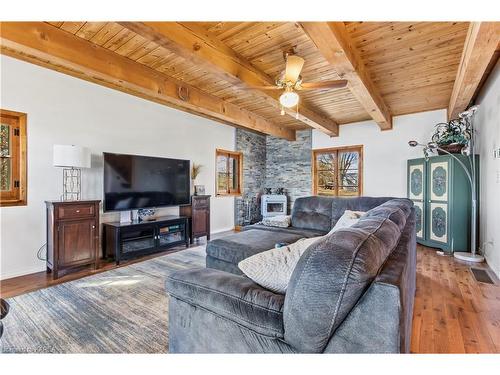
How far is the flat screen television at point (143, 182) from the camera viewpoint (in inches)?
142

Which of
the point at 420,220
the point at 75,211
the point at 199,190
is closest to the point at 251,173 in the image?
the point at 199,190

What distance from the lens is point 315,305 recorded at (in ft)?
2.77

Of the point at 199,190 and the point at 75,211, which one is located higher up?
the point at 199,190

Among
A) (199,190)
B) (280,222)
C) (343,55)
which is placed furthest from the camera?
(199,190)

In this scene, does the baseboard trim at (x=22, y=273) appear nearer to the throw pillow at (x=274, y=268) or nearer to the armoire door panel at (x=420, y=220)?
the throw pillow at (x=274, y=268)

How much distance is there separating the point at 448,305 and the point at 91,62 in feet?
13.9

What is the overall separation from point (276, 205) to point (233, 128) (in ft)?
7.53

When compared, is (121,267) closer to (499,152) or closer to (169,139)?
(169,139)

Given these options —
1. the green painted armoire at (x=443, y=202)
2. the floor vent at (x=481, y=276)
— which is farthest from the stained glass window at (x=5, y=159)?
the green painted armoire at (x=443, y=202)

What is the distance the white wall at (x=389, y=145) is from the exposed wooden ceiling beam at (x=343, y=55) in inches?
71.1

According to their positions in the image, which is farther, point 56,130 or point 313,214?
point 313,214

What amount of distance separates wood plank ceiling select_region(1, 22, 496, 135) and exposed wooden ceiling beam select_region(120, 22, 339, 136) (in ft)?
0.10

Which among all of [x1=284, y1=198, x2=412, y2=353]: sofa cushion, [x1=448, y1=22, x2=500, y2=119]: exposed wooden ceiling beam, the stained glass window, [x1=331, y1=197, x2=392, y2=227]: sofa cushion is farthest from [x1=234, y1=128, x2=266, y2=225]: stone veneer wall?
[x1=284, y1=198, x2=412, y2=353]: sofa cushion

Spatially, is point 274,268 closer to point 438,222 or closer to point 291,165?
point 438,222
